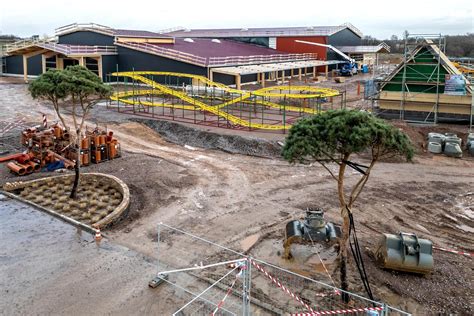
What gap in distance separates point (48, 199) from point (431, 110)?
77.2ft

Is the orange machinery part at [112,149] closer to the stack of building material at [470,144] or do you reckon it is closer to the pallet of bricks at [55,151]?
the pallet of bricks at [55,151]

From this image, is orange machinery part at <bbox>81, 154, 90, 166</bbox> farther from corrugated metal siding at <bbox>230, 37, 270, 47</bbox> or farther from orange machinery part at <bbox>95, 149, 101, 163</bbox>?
corrugated metal siding at <bbox>230, 37, 270, 47</bbox>

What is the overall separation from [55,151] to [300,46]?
50576 millimetres

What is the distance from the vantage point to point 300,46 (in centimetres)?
6550

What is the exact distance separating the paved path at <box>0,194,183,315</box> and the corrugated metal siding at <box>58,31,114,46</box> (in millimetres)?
37150

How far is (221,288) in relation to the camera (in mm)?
10555

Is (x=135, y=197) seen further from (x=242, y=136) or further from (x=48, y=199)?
(x=242, y=136)

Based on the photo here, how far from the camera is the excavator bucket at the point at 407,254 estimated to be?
10.9m

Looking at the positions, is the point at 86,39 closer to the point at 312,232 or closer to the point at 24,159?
the point at 24,159

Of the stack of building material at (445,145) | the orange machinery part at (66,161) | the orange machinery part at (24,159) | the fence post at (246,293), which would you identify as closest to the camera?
the fence post at (246,293)

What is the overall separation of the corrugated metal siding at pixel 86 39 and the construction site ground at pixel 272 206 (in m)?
25.4

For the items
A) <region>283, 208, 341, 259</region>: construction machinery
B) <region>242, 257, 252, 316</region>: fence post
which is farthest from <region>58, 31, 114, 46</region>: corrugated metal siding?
<region>242, 257, 252, 316</region>: fence post

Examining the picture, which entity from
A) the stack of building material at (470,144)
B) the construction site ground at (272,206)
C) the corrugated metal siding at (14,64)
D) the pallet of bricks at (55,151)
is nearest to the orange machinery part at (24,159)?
the pallet of bricks at (55,151)

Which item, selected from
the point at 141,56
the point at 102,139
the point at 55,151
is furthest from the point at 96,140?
the point at 141,56
